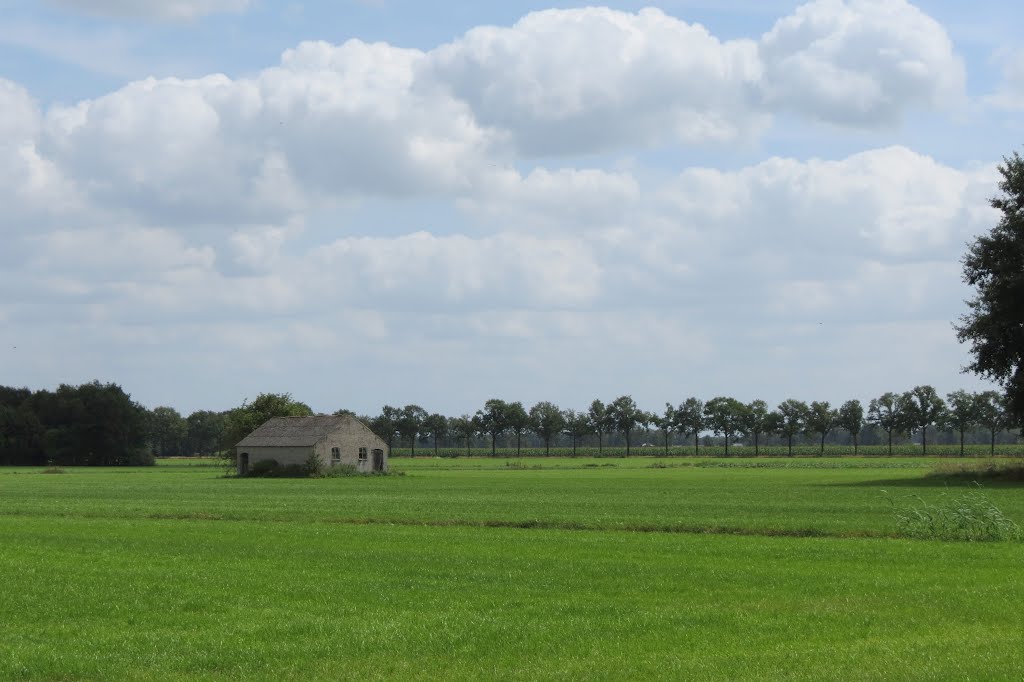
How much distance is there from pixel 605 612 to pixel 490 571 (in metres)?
5.87

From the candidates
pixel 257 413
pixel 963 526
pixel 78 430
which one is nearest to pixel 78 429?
pixel 78 430

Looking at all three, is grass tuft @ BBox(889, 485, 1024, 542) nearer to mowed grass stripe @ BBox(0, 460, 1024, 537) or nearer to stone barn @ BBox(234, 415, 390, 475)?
mowed grass stripe @ BBox(0, 460, 1024, 537)

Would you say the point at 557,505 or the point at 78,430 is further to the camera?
the point at 78,430

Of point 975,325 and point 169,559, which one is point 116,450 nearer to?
point 975,325

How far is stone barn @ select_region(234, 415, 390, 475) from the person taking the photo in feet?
338

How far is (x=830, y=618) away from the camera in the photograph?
19.0 meters

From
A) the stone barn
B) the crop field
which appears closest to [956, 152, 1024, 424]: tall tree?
the crop field

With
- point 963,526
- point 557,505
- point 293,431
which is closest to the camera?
point 963,526

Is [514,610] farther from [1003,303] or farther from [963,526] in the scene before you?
[1003,303]

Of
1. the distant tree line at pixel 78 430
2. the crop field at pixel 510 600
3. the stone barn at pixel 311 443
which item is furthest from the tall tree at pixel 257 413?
the crop field at pixel 510 600

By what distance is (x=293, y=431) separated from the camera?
349 feet

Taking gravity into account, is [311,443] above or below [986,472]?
above

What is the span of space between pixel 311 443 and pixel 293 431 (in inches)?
186

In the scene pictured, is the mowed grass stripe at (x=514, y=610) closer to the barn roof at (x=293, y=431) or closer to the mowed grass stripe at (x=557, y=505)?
the mowed grass stripe at (x=557, y=505)
